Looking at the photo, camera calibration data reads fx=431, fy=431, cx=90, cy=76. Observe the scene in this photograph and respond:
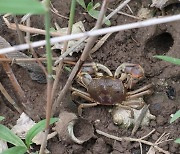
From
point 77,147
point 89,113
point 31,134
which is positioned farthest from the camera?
point 89,113

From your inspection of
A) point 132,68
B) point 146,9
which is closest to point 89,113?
point 132,68

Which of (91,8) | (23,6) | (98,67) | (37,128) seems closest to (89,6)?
(91,8)

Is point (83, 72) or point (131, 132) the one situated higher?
point (83, 72)

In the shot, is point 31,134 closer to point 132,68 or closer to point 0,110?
point 0,110

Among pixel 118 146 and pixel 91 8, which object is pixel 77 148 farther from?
pixel 91 8

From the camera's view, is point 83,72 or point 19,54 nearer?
point 19,54

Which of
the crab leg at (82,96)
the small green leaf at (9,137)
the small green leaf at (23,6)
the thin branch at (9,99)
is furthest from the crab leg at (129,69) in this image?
the small green leaf at (23,6)

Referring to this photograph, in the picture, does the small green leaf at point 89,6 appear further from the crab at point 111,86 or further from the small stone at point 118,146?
the small stone at point 118,146

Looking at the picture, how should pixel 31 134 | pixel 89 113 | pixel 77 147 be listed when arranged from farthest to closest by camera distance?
pixel 89 113, pixel 77 147, pixel 31 134

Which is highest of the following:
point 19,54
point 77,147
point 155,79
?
point 19,54
